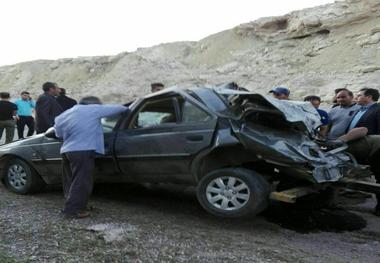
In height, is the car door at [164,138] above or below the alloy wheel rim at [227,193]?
above

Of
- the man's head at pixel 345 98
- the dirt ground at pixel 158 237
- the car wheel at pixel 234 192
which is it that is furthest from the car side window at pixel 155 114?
the man's head at pixel 345 98

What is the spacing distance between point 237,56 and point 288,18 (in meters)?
3.93

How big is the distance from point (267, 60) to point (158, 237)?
894 inches

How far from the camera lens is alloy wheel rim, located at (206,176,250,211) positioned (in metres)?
5.05

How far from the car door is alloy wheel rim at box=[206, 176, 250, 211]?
393mm

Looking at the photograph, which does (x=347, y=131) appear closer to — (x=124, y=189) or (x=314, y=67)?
(x=124, y=189)

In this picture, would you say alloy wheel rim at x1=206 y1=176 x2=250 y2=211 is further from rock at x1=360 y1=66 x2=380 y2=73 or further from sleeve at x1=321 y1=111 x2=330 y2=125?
rock at x1=360 y1=66 x2=380 y2=73

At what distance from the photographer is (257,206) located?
4969 mm

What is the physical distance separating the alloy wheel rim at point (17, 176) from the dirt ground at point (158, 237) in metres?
0.28

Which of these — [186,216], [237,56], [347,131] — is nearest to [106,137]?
[186,216]

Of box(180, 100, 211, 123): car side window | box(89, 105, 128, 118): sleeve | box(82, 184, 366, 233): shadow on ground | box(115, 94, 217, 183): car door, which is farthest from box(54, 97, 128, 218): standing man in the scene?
box(82, 184, 366, 233): shadow on ground

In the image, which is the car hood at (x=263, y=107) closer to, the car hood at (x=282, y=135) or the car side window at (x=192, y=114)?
the car hood at (x=282, y=135)

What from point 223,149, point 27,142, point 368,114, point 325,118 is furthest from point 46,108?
point 368,114

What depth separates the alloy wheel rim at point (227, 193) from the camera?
16.6 feet
